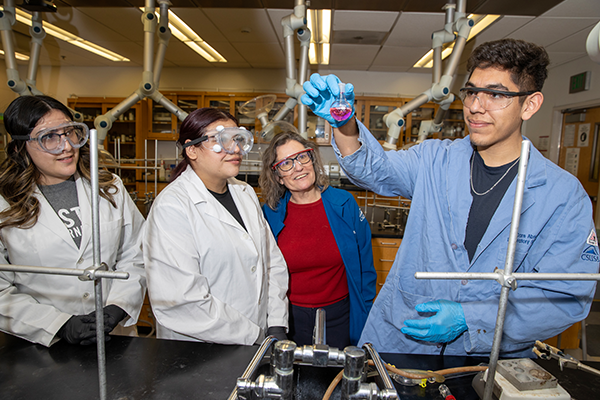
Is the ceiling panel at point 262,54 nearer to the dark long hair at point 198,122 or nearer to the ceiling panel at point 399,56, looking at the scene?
the ceiling panel at point 399,56

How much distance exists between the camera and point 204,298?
1.10 m

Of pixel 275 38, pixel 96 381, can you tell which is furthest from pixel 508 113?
pixel 275 38

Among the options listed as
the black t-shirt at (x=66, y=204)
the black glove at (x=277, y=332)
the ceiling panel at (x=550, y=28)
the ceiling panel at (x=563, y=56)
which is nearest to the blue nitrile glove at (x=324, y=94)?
the black glove at (x=277, y=332)

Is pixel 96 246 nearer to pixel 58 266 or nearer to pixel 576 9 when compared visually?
pixel 58 266

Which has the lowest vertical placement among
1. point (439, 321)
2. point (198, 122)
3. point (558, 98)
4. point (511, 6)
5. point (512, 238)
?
point (439, 321)

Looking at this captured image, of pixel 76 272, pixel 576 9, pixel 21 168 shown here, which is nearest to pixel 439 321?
pixel 76 272

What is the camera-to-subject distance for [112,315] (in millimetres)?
1066

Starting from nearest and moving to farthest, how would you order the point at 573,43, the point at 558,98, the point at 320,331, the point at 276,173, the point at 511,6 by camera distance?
1. the point at 320,331
2. the point at 276,173
3. the point at 511,6
4. the point at 573,43
5. the point at 558,98

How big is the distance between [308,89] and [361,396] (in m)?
0.81

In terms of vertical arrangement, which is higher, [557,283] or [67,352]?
[557,283]

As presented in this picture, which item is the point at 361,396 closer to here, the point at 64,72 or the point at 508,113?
the point at 508,113

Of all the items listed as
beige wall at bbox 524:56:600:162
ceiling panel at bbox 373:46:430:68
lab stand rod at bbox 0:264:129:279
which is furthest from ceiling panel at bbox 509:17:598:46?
lab stand rod at bbox 0:264:129:279

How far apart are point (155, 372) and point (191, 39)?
474 centimetres

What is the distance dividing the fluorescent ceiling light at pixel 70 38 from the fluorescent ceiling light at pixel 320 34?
3.30m
